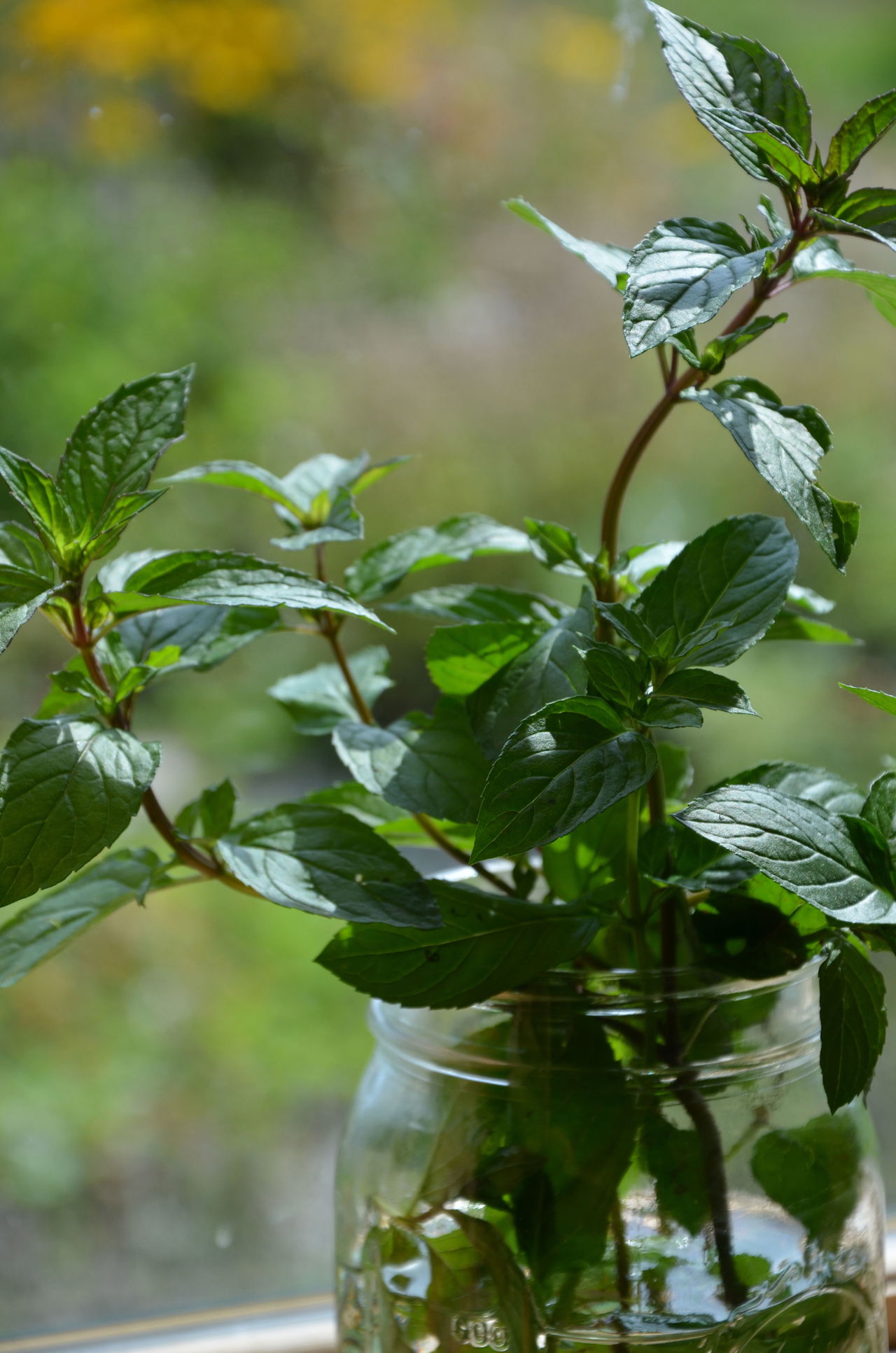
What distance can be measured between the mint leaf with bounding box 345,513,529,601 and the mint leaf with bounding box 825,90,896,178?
20 cm

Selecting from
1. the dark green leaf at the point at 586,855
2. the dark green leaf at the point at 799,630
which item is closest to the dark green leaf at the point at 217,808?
the dark green leaf at the point at 586,855

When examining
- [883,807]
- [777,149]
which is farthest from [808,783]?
[777,149]

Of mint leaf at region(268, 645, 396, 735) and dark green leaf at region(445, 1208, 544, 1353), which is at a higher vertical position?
mint leaf at region(268, 645, 396, 735)

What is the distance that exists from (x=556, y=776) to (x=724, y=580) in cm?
11

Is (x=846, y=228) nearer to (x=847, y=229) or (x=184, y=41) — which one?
(x=847, y=229)

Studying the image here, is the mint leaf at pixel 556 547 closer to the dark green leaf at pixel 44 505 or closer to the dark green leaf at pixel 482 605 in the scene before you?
the dark green leaf at pixel 482 605

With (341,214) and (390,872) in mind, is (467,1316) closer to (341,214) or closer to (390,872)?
(390,872)

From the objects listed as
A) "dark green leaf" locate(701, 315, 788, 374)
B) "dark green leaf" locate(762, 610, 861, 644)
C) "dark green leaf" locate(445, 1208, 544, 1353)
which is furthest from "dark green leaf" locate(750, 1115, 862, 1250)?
"dark green leaf" locate(701, 315, 788, 374)

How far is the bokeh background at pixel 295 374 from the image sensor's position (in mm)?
740

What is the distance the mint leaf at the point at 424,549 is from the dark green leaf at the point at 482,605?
0.01 metres

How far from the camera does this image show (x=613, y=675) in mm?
429

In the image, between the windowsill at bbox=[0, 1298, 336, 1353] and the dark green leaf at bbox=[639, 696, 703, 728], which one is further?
the windowsill at bbox=[0, 1298, 336, 1353]

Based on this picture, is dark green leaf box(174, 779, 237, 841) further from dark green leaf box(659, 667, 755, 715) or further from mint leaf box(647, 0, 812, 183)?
mint leaf box(647, 0, 812, 183)

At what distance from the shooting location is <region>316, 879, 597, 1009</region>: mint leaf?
18.4 inches
